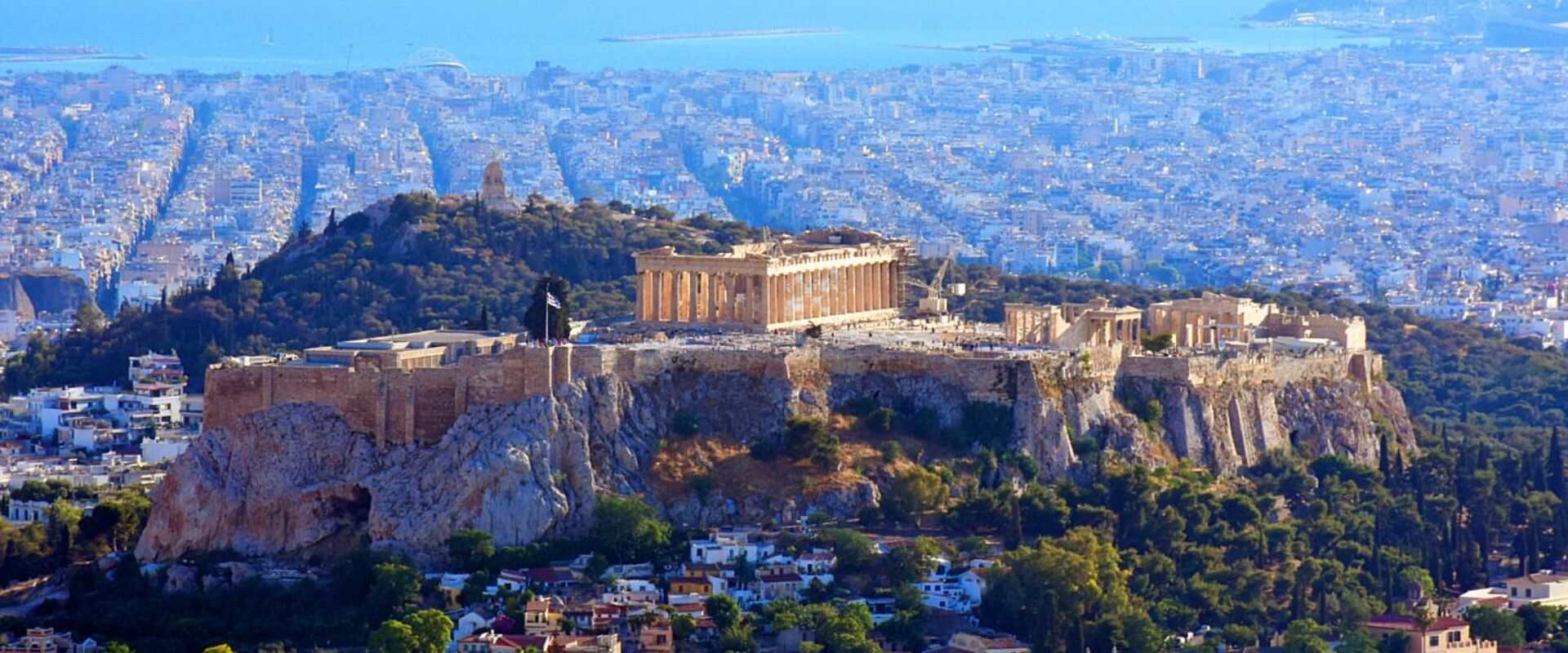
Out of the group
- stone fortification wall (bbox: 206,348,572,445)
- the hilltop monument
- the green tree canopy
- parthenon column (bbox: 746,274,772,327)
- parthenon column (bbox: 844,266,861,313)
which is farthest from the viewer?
the hilltop monument

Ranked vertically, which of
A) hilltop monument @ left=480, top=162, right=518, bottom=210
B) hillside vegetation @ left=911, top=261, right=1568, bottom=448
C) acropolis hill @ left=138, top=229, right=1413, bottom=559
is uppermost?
acropolis hill @ left=138, top=229, right=1413, bottom=559

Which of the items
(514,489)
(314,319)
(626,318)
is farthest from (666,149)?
(514,489)

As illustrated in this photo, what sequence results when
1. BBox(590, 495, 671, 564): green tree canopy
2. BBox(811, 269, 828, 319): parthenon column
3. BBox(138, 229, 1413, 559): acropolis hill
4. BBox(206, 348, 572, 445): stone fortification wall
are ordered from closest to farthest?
BBox(590, 495, 671, 564): green tree canopy
BBox(138, 229, 1413, 559): acropolis hill
BBox(206, 348, 572, 445): stone fortification wall
BBox(811, 269, 828, 319): parthenon column

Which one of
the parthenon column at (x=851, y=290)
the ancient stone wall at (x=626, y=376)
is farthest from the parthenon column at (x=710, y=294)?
the ancient stone wall at (x=626, y=376)

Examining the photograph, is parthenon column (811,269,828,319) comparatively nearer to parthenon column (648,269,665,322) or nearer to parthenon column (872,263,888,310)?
parthenon column (872,263,888,310)

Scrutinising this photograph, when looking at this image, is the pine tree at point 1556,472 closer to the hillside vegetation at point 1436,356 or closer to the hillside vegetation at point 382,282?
the hillside vegetation at point 1436,356

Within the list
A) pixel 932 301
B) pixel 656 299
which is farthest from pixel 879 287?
pixel 656 299

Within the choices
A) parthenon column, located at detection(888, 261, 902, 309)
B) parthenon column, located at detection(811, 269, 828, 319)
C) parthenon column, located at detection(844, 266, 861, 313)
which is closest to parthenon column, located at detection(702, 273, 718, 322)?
parthenon column, located at detection(811, 269, 828, 319)
